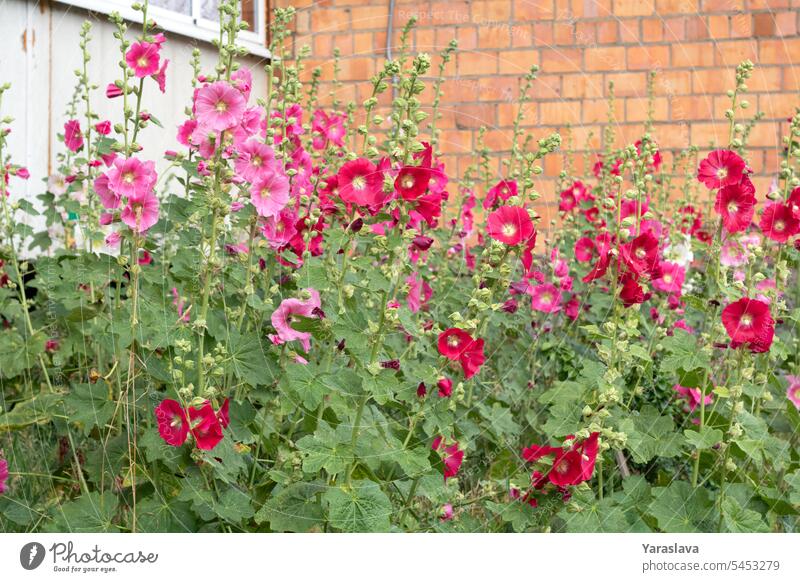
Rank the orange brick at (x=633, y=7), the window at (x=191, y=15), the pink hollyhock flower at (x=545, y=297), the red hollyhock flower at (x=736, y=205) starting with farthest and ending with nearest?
1. the orange brick at (x=633, y=7)
2. the window at (x=191, y=15)
3. the pink hollyhock flower at (x=545, y=297)
4. the red hollyhock flower at (x=736, y=205)

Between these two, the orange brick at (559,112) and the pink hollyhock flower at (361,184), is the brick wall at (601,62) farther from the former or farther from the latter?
the pink hollyhock flower at (361,184)

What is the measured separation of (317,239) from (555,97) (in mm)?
1993

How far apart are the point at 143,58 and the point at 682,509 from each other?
121 centimetres

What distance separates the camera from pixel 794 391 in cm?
199

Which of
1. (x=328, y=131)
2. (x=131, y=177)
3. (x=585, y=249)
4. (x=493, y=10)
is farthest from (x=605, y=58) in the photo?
(x=131, y=177)

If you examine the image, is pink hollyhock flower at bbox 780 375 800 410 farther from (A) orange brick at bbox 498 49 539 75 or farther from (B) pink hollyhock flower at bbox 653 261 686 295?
(A) orange brick at bbox 498 49 539 75

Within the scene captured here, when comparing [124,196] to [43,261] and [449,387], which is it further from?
[43,261]

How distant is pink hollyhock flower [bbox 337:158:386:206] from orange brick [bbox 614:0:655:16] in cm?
198

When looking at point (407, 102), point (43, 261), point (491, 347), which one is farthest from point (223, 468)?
point (43, 261)

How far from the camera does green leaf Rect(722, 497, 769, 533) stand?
1610 mm

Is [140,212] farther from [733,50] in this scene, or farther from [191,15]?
[733,50]

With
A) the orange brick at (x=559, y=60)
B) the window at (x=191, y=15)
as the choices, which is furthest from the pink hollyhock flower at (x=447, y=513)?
the orange brick at (x=559, y=60)

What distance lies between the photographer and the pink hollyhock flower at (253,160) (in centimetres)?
158

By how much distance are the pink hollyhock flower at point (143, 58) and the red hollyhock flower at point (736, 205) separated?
3.35 feet
